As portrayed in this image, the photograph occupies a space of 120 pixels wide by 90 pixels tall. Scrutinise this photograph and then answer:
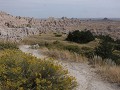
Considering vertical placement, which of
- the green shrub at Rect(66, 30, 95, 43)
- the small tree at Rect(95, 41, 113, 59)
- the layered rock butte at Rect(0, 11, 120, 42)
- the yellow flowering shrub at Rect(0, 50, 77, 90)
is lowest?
the layered rock butte at Rect(0, 11, 120, 42)

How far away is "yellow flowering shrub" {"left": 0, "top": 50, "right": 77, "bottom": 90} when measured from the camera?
25.0ft

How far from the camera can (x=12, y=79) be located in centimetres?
767

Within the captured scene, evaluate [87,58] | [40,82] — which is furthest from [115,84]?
[87,58]

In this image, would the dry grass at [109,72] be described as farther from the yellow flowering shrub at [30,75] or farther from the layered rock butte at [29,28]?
the layered rock butte at [29,28]

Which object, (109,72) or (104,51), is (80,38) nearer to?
(104,51)

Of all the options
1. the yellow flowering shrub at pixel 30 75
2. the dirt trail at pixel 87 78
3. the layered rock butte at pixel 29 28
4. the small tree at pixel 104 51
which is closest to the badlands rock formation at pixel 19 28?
the layered rock butte at pixel 29 28

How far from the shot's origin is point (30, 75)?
803cm

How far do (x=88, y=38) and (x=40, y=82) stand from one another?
31.0 metres

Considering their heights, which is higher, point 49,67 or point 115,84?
point 49,67

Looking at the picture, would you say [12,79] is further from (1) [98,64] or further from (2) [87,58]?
(2) [87,58]

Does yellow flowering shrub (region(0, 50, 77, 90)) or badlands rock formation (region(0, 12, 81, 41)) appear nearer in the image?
yellow flowering shrub (region(0, 50, 77, 90))

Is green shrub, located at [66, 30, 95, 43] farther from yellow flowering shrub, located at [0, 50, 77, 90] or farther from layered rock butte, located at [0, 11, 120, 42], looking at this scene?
yellow flowering shrub, located at [0, 50, 77, 90]

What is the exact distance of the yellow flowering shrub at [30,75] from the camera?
25.0 ft

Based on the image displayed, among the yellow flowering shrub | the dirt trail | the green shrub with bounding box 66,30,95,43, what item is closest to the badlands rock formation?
the green shrub with bounding box 66,30,95,43
